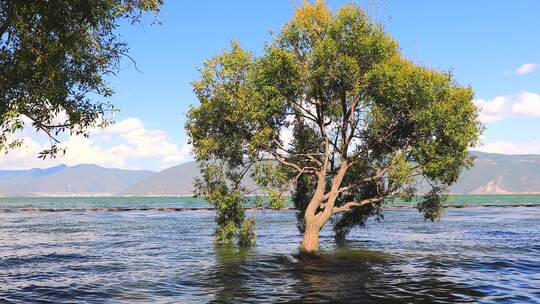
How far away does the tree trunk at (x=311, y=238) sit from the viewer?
121 feet

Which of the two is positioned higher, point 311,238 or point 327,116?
point 327,116

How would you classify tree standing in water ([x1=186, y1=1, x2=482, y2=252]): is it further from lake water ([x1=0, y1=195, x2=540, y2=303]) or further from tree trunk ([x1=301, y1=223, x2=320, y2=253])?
lake water ([x1=0, y1=195, x2=540, y2=303])

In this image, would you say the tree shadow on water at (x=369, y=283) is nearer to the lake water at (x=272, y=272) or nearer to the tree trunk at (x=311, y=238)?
the lake water at (x=272, y=272)

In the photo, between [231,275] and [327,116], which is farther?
[327,116]

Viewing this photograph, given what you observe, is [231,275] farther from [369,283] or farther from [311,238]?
[311,238]

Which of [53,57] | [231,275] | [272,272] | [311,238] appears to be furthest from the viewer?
[311,238]

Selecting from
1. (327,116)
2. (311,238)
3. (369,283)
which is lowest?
(369,283)

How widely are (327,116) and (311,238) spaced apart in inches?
394

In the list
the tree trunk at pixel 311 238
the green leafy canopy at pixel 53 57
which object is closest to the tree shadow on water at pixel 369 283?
the tree trunk at pixel 311 238

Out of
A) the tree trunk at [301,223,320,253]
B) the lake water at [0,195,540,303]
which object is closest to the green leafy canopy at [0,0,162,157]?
the lake water at [0,195,540,303]

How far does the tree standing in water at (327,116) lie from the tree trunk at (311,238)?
0.08 m

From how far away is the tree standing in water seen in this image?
3375 centimetres

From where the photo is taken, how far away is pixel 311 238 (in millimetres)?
37156

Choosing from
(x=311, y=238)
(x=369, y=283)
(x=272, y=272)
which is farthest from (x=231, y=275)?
(x=311, y=238)
